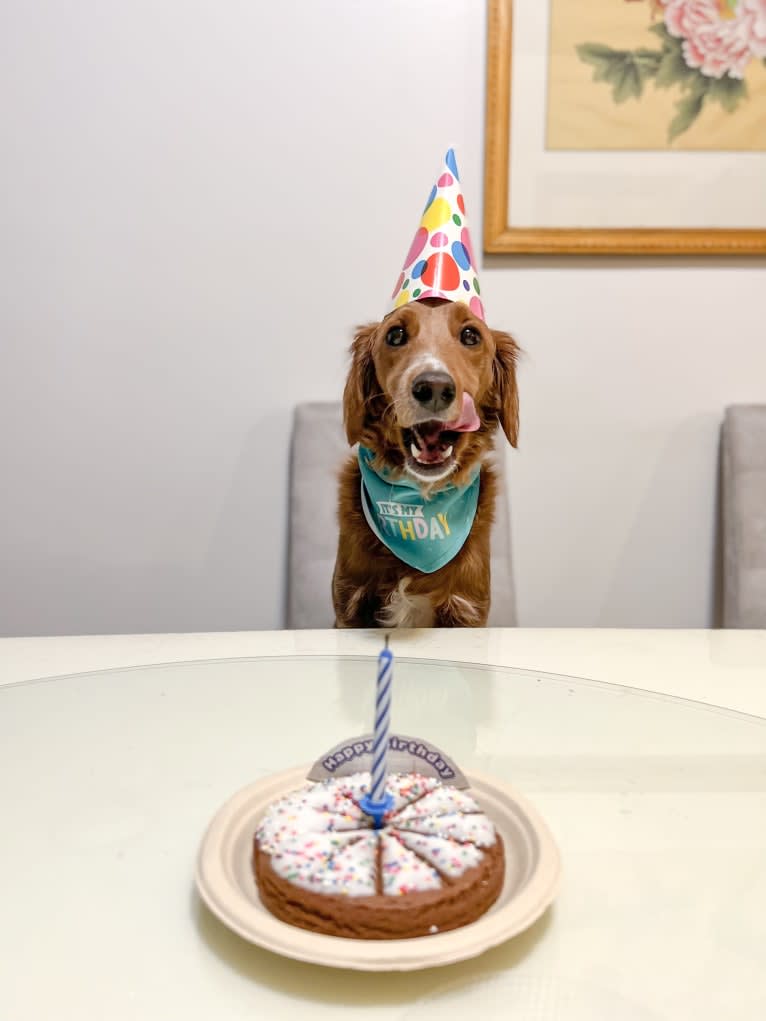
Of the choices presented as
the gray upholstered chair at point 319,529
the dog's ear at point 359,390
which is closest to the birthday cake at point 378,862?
the dog's ear at point 359,390

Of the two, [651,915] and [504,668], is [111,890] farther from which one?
[504,668]

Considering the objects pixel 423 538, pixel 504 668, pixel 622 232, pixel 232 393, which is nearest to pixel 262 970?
pixel 504 668

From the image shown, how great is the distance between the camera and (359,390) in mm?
1258

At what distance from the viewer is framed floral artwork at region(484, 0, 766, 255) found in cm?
187

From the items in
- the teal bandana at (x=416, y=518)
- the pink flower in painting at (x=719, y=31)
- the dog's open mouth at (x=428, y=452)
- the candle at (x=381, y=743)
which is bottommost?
the candle at (x=381, y=743)

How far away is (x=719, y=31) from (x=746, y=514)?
1.03m

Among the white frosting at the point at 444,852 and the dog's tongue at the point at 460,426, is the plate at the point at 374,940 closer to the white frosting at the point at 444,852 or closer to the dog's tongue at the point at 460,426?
the white frosting at the point at 444,852

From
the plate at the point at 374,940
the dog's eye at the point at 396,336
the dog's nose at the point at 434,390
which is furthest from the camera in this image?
the dog's eye at the point at 396,336

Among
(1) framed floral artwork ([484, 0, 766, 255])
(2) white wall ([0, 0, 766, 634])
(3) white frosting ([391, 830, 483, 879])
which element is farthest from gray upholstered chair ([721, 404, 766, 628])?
(3) white frosting ([391, 830, 483, 879])

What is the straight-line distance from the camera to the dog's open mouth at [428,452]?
3.86ft

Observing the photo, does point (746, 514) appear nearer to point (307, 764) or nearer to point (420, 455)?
point (420, 455)

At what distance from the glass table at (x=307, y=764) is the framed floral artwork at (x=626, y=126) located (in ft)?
4.12

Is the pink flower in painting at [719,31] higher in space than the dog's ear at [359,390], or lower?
higher

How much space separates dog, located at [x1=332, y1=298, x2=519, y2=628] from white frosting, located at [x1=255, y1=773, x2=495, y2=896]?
1.85 ft
